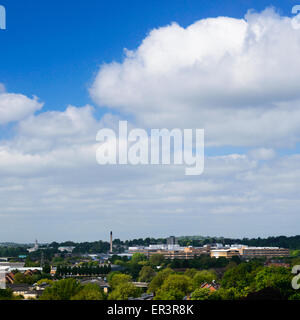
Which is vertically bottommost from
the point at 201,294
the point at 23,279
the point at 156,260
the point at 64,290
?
the point at 156,260

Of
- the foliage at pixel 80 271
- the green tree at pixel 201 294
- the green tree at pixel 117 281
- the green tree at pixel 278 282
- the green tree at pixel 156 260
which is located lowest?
the green tree at pixel 156 260

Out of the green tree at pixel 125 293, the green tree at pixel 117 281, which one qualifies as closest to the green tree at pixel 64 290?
the green tree at pixel 125 293

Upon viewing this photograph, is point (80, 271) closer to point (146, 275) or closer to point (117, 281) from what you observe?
point (146, 275)

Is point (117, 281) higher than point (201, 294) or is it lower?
lower

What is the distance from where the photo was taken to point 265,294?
24.7 m

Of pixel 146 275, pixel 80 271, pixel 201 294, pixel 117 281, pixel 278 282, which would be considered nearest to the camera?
pixel 278 282

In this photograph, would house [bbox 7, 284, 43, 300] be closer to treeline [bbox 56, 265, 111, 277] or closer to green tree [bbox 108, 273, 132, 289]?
green tree [bbox 108, 273, 132, 289]

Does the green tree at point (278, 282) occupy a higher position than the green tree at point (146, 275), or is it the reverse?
the green tree at point (278, 282)

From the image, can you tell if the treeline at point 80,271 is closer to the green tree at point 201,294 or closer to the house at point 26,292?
the house at point 26,292

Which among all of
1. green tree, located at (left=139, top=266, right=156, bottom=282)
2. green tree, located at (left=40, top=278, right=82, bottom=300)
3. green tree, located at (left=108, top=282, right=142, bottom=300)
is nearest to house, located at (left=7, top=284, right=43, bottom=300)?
green tree, located at (left=40, top=278, right=82, bottom=300)

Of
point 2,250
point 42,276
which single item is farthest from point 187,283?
point 2,250

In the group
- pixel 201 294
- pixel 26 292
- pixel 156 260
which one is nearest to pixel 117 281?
pixel 26 292
